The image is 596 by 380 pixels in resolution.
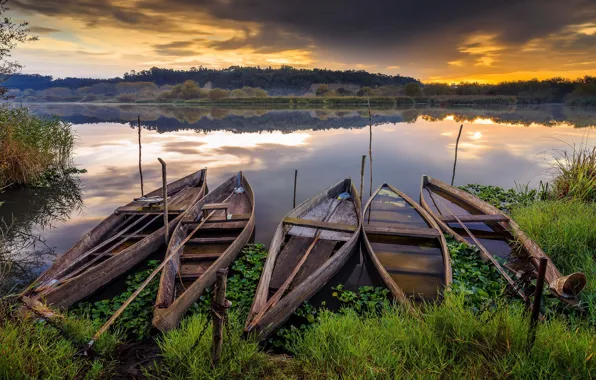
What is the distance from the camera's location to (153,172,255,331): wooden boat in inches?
192

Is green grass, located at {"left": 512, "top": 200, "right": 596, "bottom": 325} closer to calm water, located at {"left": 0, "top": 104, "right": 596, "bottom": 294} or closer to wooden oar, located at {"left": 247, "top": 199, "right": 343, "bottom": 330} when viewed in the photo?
wooden oar, located at {"left": 247, "top": 199, "right": 343, "bottom": 330}

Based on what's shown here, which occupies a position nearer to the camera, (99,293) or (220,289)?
(220,289)

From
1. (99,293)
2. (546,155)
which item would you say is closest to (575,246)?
(99,293)

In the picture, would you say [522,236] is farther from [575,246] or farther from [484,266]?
[484,266]

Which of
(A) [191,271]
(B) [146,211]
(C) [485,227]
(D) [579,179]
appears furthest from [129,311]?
(D) [579,179]

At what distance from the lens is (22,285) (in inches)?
245

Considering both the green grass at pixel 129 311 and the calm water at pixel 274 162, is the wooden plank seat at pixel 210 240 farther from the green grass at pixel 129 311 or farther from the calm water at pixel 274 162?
the calm water at pixel 274 162

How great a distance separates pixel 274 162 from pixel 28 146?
10.5 meters

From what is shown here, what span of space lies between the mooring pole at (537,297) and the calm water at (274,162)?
247 inches

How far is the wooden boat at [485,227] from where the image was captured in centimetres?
441

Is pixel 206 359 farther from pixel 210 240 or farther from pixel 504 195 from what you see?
pixel 504 195

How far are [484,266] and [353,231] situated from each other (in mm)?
2639

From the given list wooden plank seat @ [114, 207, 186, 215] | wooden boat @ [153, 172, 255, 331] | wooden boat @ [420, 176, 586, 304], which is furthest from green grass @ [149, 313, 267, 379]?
wooden plank seat @ [114, 207, 186, 215]

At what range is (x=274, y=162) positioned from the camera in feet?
59.9
